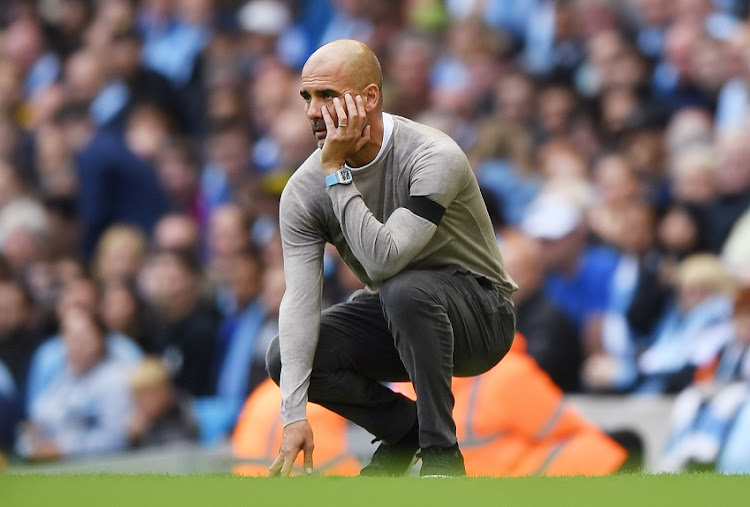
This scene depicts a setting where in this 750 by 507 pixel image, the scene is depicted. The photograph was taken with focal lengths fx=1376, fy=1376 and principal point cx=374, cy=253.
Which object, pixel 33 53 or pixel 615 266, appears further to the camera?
pixel 33 53

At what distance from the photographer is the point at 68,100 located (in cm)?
1023

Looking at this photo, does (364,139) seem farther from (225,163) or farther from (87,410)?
(225,163)

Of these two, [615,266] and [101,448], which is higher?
[615,266]

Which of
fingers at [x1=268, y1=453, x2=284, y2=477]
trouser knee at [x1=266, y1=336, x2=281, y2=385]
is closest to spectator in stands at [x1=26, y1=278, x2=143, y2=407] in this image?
trouser knee at [x1=266, y1=336, x2=281, y2=385]

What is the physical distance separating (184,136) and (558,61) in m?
2.65

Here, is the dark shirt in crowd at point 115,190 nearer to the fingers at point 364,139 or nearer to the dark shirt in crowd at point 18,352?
the dark shirt in crowd at point 18,352

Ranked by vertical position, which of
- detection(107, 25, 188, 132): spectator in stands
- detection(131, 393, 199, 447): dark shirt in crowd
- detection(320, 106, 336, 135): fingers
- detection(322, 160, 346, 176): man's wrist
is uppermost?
detection(320, 106, 336, 135): fingers

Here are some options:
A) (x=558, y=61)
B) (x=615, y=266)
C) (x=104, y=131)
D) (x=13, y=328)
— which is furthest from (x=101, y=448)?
(x=558, y=61)

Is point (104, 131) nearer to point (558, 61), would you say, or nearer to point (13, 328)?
point (13, 328)

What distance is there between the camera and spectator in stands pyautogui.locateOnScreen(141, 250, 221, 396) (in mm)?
8336

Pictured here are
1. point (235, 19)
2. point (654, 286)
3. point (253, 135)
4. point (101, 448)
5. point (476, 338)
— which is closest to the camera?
point (476, 338)

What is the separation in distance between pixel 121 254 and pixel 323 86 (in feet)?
15.9

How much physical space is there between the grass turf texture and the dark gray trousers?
472mm

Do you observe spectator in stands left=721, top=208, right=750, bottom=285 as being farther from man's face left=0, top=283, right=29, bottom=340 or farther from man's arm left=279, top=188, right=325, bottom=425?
man's face left=0, top=283, right=29, bottom=340
